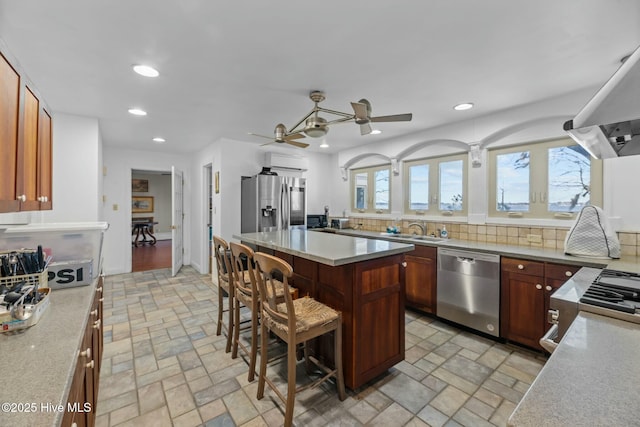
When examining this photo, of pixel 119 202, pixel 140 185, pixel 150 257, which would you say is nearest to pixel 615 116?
pixel 119 202

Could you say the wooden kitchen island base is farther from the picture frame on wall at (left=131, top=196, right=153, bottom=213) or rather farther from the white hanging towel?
the picture frame on wall at (left=131, top=196, right=153, bottom=213)

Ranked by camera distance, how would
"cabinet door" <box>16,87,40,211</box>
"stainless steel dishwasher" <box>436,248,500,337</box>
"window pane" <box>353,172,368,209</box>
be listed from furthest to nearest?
"window pane" <box>353,172,368,209</box> → "stainless steel dishwasher" <box>436,248,500,337</box> → "cabinet door" <box>16,87,40,211</box>

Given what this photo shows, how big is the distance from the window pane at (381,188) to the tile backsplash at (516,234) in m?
0.68

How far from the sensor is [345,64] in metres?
2.14

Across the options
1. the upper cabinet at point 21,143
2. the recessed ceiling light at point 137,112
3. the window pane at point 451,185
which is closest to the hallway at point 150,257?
the recessed ceiling light at point 137,112

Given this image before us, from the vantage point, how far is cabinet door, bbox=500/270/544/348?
97.0 inches

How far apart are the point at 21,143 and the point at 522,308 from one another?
3.77 m

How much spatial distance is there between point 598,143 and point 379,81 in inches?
62.6

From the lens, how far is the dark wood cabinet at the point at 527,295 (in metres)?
2.40

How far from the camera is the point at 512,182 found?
3273 mm

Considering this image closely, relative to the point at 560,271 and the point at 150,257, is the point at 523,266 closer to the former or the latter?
the point at 560,271

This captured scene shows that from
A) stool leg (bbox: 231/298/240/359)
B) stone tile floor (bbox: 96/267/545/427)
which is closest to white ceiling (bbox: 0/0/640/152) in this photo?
stool leg (bbox: 231/298/240/359)

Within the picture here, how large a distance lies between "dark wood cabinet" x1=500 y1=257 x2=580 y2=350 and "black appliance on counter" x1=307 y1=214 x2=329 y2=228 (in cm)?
316

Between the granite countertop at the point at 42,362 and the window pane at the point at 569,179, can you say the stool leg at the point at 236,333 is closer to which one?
the granite countertop at the point at 42,362
